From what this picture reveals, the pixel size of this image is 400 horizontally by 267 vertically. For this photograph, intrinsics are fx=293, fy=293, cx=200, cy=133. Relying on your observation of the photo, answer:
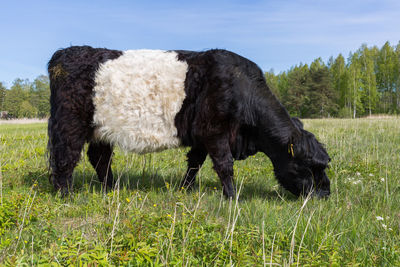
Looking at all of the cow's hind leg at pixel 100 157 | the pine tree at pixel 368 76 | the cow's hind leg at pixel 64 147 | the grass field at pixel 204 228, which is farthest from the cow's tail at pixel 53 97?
the pine tree at pixel 368 76

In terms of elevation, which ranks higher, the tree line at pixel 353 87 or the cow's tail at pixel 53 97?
the tree line at pixel 353 87

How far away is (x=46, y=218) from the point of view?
10.5ft

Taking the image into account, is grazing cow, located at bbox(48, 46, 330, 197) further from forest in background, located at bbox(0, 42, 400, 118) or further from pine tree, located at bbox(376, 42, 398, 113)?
pine tree, located at bbox(376, 42, 398, 113)

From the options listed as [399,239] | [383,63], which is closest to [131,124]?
[399,239]

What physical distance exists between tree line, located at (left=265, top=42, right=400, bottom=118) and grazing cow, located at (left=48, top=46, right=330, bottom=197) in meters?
61.5

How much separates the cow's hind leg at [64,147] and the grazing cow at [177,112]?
14mm

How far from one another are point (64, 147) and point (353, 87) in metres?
69.9

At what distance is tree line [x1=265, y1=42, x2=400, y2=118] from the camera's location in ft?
213

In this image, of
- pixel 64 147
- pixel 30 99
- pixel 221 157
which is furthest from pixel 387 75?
pixel 30 99

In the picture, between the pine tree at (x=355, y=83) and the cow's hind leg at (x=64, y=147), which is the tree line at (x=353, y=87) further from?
the cow's hind leg at (x=64, y=147)

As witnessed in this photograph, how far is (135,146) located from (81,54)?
1.68 m

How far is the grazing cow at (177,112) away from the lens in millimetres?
4121

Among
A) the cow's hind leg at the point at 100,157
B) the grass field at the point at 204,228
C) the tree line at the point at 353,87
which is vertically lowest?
the grass field at the point at 204,228

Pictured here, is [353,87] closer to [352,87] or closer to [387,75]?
[352,87]
